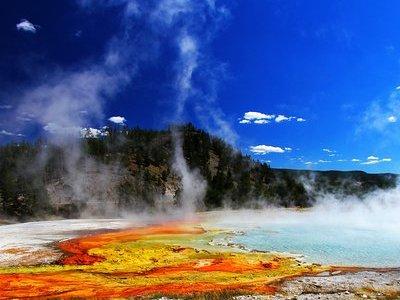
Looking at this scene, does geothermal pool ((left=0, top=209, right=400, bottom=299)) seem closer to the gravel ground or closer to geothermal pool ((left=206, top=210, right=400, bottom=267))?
geothermal pool ((left=206, top=210, right=400, bottom=267))

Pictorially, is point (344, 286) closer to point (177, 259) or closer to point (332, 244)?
point (177, 259)

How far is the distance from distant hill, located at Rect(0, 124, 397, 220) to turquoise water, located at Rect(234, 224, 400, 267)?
5566 centimetres

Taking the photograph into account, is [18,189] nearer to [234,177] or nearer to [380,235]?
[234,177]

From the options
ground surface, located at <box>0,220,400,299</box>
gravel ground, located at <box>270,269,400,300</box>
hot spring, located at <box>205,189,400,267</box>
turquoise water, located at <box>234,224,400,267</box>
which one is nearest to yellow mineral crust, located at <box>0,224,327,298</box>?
ground surface, located at <box>0,220,400,299</box>

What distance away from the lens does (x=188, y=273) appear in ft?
76.8

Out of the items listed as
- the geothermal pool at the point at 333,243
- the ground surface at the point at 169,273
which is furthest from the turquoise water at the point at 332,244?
the ground surface at the point at 169,273

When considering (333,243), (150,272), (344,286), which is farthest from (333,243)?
(150,272)

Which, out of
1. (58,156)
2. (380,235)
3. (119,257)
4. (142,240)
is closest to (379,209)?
(380,235)

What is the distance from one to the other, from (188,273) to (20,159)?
Answer: 104 m

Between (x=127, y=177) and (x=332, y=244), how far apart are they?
279 feet

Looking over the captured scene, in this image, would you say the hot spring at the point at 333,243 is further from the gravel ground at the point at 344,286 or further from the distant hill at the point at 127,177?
the distant hill at the point at 127,177

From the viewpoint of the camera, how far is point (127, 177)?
4523 inches

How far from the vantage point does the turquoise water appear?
27797mm

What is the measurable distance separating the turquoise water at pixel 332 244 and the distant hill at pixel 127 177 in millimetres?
55660
